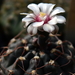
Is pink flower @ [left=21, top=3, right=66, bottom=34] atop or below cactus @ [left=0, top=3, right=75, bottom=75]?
atop

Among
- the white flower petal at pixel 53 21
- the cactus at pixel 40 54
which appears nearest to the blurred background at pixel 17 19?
the cactus at pixel 40 54

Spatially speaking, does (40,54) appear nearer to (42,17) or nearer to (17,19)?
(42,17)

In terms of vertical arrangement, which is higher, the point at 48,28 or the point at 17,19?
the point at 48,28

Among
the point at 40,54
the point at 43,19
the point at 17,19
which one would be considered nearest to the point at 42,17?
the point at 43,19

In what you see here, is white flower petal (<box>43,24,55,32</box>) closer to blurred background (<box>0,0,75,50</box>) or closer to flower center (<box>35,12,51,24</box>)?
flower center (<box>35,12,51,24</box>)

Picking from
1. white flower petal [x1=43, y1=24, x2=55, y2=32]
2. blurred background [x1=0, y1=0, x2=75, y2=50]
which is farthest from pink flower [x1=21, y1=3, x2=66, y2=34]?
blurred background [x1=0, y1=0, x2=75, y2=50]

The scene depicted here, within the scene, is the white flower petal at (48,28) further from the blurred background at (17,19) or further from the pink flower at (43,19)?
the blurred background at (17,19)

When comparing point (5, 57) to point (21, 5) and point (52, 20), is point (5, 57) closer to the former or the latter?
point (52, 20)
